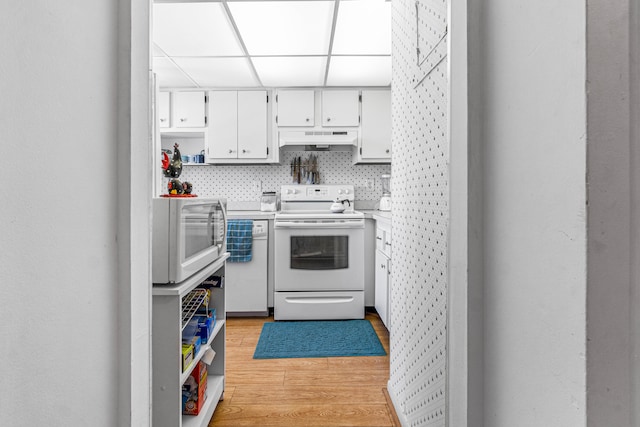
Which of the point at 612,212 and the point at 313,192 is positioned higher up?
the point at 313,192

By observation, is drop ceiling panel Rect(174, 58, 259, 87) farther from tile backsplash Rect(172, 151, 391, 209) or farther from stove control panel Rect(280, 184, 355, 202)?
stove control panel Rect(280, 184, 355, 202)

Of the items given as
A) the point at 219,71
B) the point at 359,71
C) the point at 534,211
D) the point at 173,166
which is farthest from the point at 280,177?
the point at 534,211

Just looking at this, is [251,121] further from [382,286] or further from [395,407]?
[395,407]

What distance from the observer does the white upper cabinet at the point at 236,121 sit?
12.2ft

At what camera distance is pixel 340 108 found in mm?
3740

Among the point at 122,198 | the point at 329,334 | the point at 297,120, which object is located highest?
the point at 297,120

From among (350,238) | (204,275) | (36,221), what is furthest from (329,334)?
(36,221)

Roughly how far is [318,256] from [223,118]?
1665 mm

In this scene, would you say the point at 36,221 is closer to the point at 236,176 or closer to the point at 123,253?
the point at 123,253

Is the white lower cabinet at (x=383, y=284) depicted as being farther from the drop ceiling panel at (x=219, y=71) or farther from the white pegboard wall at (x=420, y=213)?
the drop ceiling panel at (x=219, y=71)

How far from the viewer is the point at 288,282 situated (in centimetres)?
324

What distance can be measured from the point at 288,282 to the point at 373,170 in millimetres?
1541

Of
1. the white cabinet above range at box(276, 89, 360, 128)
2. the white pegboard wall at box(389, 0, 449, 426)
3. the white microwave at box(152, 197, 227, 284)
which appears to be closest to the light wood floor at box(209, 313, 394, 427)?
the white pegboard wall at box(389, 0, 449, 426)

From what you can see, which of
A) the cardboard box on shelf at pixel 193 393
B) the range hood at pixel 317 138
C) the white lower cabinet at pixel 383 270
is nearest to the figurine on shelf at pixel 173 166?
the cardboard box on shelf at pixel 193 393
